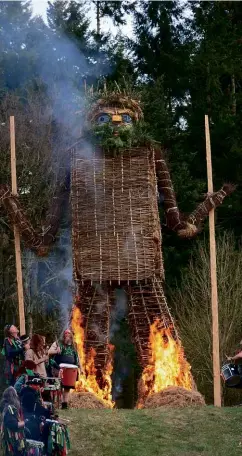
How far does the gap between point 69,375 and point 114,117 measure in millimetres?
3632

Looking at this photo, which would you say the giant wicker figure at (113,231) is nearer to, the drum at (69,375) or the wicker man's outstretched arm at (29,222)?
the wicker man's outstretched arm at (29,222)

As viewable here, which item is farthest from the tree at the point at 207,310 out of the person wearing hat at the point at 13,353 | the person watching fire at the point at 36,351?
the person watching fire at the point at 36,351

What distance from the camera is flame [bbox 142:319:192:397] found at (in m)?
14.0

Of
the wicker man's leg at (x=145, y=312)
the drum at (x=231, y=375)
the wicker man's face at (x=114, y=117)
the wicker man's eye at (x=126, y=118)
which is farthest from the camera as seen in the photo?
the wicker man's eye at (x=126, y=118)

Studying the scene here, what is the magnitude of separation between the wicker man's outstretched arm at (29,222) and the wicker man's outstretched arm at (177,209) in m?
1.42

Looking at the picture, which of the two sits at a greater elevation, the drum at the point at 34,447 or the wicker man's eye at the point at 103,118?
the wicker man's eye at the point at 103,118

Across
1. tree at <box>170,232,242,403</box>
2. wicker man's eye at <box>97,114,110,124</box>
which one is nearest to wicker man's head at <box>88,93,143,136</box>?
wicker man's eye at <box>97,114,110,124</box>

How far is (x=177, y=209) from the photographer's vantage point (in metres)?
14.5

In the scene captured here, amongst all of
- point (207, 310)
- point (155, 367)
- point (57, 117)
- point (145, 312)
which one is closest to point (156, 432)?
point (155, 367)

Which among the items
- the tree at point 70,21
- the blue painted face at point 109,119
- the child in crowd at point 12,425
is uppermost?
the tree at point 70,21

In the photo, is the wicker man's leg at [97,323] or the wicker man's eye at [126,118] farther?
the wicker man's eye at [126,118]

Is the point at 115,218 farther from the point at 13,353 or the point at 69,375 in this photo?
the point at 13,353

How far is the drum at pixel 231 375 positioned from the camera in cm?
1292

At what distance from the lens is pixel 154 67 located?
82.3 ft
